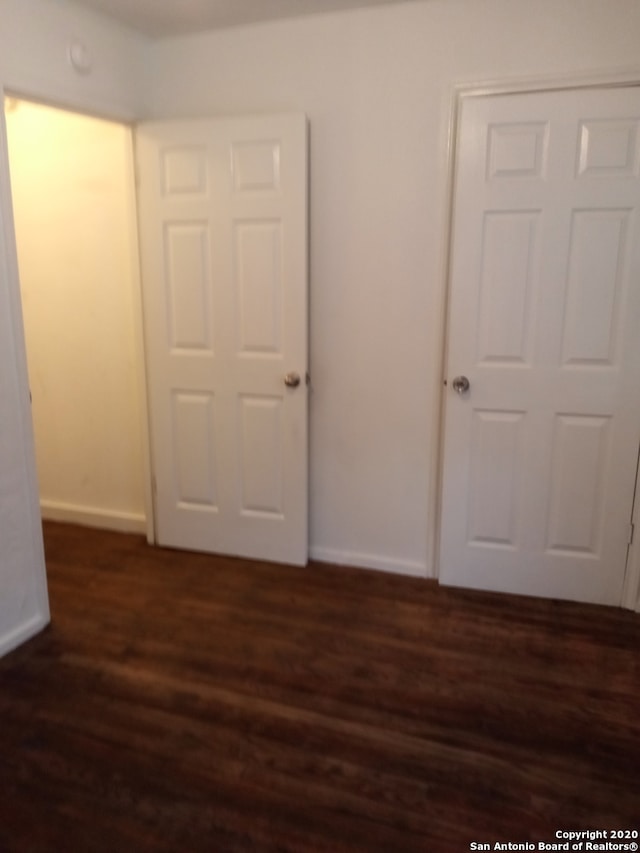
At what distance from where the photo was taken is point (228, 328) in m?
2.99

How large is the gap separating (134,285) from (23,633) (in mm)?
1641

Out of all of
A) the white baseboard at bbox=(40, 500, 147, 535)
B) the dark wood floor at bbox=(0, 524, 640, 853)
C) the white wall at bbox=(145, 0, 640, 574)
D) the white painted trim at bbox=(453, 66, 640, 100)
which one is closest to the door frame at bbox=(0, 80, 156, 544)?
the white baseboard at bbox=(40, 500, 147, 535)

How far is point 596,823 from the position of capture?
1.68 m

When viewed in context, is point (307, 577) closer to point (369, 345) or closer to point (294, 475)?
point (294, 475)

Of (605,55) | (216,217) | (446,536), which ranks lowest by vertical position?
(446,536)

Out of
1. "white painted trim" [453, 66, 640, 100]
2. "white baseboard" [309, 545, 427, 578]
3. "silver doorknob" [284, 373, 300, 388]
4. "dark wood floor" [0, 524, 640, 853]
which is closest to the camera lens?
"dark wood floor" [0, 524, 640, 853]

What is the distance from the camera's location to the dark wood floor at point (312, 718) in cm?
169

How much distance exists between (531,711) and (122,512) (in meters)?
2.36

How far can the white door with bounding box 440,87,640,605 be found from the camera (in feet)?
8.05

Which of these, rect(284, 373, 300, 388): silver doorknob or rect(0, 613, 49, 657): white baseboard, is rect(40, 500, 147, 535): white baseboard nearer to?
rect(0, 613, 49, 657): white baseboard

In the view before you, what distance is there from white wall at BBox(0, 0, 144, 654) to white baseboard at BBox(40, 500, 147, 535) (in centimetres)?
97

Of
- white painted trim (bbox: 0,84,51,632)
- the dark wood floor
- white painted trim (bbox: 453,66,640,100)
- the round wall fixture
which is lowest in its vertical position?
the dark wood floor

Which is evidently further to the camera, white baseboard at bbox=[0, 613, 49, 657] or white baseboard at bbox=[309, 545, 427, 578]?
white baseboard at bbox=[309, 545, 427, 578]

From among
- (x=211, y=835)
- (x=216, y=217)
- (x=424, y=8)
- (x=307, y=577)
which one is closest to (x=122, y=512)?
(x=307, y=577)
